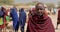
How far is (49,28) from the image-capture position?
6.53 m

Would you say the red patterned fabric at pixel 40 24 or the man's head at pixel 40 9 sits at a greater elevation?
the man's head at pixel 40 9

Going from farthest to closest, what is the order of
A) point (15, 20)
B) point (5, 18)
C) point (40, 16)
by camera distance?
point (15, 20) → point (5, 18) → point (40, 16)

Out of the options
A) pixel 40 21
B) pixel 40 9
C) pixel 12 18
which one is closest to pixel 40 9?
pixel 40 9

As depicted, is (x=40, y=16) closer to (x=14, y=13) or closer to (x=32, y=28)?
(x=32, y=28)

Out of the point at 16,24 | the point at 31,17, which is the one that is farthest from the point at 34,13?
the point at 16,24

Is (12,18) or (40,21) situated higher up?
(40,21)

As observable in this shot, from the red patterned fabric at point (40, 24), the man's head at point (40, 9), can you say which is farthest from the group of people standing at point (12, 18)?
the man's head at point (40, 9)

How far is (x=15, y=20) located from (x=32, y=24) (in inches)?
333

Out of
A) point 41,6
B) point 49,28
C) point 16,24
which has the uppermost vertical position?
point 41,6

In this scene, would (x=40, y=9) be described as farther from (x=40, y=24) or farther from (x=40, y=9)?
(x=40, y=24)

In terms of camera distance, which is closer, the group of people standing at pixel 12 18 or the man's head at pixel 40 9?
the man's head at pixel 40 9

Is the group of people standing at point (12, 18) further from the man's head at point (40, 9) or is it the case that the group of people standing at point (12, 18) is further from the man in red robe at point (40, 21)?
the man's head at point (40, 9)

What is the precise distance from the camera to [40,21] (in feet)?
21.4

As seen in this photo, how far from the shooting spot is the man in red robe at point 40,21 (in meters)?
6.48
